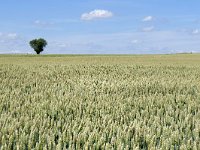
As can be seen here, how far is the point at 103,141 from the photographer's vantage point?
225 inches

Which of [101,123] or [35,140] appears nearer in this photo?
[35,140]

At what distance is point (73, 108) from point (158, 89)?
225 inches

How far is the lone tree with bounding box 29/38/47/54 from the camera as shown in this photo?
134 metres

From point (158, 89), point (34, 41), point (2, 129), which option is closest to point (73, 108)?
point (2, 129)

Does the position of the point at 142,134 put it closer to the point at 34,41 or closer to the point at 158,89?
the point at 158,89

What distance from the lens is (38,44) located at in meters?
134

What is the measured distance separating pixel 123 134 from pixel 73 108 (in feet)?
9.15

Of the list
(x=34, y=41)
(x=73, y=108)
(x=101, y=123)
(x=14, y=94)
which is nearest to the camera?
(x=101, y=123)

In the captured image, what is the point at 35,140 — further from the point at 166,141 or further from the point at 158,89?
the point at 158,89

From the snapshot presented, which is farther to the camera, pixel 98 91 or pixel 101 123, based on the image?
pixel 98 91

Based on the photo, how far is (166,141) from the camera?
5.70m

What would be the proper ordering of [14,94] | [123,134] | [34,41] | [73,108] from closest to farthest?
[123,134], [73,108], [14,94], [34,41]

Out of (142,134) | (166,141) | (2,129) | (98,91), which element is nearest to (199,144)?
(166,141)

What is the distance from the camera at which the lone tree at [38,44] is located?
13375 centimetres
